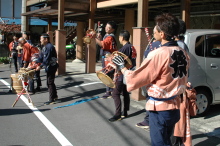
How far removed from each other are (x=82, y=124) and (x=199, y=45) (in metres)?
2.97

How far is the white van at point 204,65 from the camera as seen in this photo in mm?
5547

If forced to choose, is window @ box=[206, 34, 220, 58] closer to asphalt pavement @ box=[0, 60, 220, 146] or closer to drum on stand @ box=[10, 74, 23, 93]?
asphalt pavement @ box=[0, 60, 220, 146]

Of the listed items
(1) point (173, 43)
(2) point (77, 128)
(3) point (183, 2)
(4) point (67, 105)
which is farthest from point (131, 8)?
(1) point (173, 43)

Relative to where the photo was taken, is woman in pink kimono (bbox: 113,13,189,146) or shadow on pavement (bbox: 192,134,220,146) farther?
shadow on pavement (bbox: 192,134,220,146)

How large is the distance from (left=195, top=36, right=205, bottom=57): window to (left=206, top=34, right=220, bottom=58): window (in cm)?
13

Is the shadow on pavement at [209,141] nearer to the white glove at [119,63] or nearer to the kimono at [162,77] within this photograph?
the kimono at [162,77]

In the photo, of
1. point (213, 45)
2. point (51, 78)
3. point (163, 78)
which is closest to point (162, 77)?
A: point (163, 78)

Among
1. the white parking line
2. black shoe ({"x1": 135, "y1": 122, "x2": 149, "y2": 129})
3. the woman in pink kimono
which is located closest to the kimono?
the woman in pink kimono

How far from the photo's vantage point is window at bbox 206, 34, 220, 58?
225 inches

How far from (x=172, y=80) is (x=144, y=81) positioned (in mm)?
286

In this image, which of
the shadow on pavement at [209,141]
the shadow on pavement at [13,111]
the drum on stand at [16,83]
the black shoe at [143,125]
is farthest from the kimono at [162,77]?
the drum on stand at [16,83]

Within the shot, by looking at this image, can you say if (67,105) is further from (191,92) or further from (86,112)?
(191,92)

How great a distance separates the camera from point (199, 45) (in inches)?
222

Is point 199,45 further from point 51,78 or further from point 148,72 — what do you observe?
point 51,78
